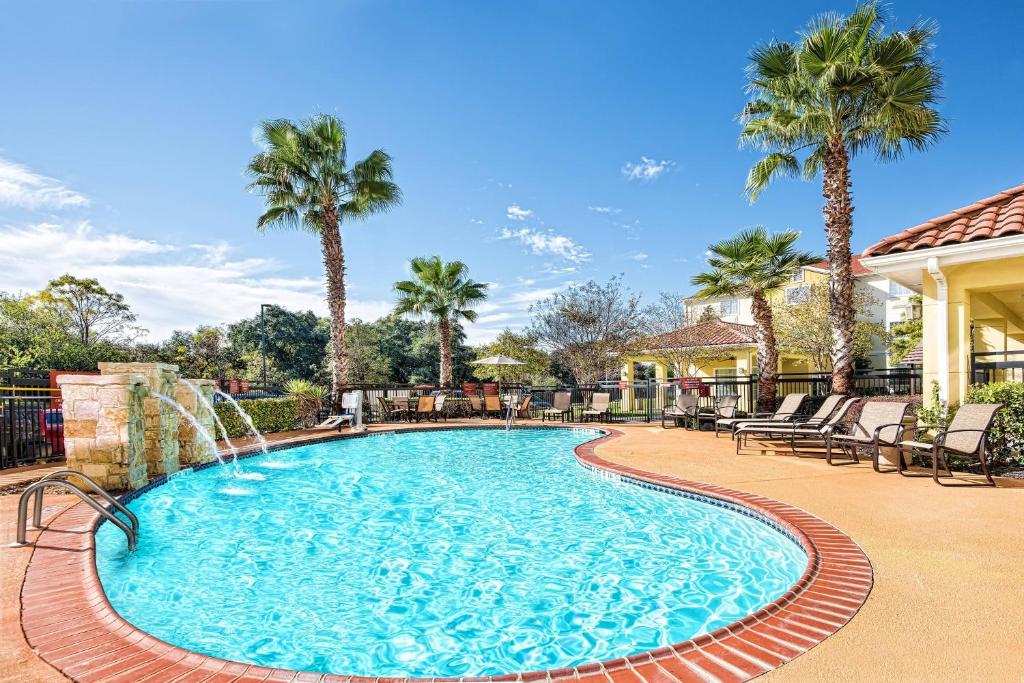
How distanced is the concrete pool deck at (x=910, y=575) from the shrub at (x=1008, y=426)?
0.74 meters

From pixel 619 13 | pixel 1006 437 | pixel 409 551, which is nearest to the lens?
pixel 409 551

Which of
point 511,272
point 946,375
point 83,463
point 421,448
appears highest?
point 511,272

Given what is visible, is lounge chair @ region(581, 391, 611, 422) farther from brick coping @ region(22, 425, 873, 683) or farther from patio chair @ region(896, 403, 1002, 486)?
brick coping @ region(22, 425, 873, 683)

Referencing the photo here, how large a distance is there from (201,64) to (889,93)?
14.1 metres

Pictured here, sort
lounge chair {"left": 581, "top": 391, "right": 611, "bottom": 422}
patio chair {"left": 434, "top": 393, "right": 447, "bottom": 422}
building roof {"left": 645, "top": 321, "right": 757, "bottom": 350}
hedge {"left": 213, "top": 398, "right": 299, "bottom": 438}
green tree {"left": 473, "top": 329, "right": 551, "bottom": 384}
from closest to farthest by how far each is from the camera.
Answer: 1. hedge {"left": 213, "top": 398, "right": 299, "bottom": 438}
2. lounge chair {"left": 581, "top": 391, "right": 611, "bottom": 422}
3. patio chair {"left": 434, "top": 393, "right": 447, "bottom": 422}
4. building roof {"left": 645, "top": 321, "right": 757, "bottom": 350}
5. green tree {"left": 473, "top": 329, "right": 551, "bottom": 384}

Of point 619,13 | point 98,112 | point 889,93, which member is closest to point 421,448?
point 98,112

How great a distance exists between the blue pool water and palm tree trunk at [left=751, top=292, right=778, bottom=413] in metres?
8.38

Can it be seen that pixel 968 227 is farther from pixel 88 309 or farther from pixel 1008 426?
pixel 88 309

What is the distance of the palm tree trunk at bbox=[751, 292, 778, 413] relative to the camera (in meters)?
13.5

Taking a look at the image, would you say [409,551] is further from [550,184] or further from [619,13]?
[550,184]

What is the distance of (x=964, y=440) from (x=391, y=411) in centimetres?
1456

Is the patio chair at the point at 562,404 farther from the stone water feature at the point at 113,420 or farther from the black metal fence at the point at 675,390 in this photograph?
the stone water feature at the point at 113,420

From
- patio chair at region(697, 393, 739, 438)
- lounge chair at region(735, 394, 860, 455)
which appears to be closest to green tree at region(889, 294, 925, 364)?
patio chair at region(697, 393, 739, 438)

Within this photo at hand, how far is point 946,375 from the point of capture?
7605 mm
